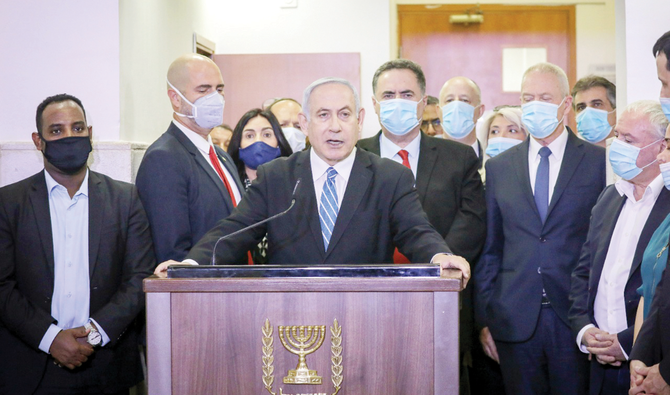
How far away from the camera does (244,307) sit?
81.4 inches

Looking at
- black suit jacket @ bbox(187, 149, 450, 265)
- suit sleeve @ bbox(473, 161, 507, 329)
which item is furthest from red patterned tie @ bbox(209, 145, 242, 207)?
suit sleeve @ bbox(473, 161, 507, 329)

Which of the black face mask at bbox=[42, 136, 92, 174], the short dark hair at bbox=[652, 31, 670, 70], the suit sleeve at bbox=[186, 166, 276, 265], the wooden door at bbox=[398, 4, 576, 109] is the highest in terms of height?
the wooden door at bbox=[398, 4, 576, 109]

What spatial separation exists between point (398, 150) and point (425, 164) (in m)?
0.16

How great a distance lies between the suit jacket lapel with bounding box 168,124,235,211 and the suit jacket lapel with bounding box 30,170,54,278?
63cm

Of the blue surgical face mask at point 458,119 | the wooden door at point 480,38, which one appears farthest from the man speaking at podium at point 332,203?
the wooden door at point 480,38

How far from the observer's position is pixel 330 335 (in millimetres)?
2051

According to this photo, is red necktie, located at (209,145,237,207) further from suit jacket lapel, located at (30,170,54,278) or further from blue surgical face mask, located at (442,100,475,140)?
blue surgical face mask, located at (442,100,475,140)

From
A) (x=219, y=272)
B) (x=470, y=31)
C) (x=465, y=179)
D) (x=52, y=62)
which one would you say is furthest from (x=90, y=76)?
(x=470, y=31)

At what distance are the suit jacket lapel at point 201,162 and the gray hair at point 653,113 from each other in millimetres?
1783

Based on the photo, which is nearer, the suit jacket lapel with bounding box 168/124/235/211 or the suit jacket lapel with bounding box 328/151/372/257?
the suit jacket lapel with bounding box 328/151/372/257

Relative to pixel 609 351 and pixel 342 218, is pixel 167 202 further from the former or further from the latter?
pixel 609 351

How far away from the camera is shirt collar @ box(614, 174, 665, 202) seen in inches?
121

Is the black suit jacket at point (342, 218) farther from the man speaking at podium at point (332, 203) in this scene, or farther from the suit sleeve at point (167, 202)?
the suit sleeve at point (167, 202)

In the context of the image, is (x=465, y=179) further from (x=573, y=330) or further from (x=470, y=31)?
(x=470, y=31)
